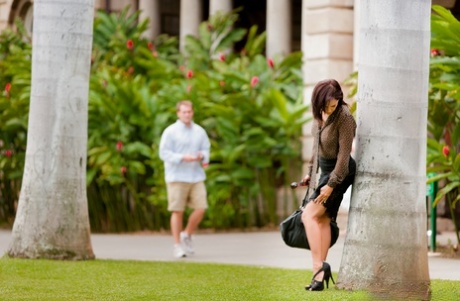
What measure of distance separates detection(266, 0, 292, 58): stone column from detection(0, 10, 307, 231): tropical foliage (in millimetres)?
1266

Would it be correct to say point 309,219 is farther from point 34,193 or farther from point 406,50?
point 34,193

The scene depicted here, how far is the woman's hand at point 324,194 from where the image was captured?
10.8 metres

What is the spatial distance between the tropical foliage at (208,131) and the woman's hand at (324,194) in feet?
29.8

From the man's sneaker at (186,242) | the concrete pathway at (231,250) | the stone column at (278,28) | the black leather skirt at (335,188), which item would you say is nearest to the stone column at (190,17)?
the stone column at (278,28)

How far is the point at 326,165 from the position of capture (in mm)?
10945

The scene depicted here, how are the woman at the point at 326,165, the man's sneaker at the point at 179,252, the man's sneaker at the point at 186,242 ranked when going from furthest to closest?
the man's sneaker at the point at 186,242
the man's sneaker at the point at 179,252
the woman at the point at 326,165

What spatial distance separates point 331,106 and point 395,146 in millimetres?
616

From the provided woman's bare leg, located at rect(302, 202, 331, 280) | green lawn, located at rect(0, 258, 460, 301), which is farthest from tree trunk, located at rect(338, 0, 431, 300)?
woman's bare leg, located at rect(302, 202, 331, 280)

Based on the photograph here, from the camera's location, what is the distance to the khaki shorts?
53.5ft

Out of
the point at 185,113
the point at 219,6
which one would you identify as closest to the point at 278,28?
the point at 219,6

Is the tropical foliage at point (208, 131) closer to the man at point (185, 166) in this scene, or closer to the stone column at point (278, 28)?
the stone column at point (278, 28)

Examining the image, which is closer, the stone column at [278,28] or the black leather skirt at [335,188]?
the black leather skirt at [335,188]

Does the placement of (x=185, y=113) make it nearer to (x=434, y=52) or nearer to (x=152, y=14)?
(x=434, y=52)

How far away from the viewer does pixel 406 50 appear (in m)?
10.4
